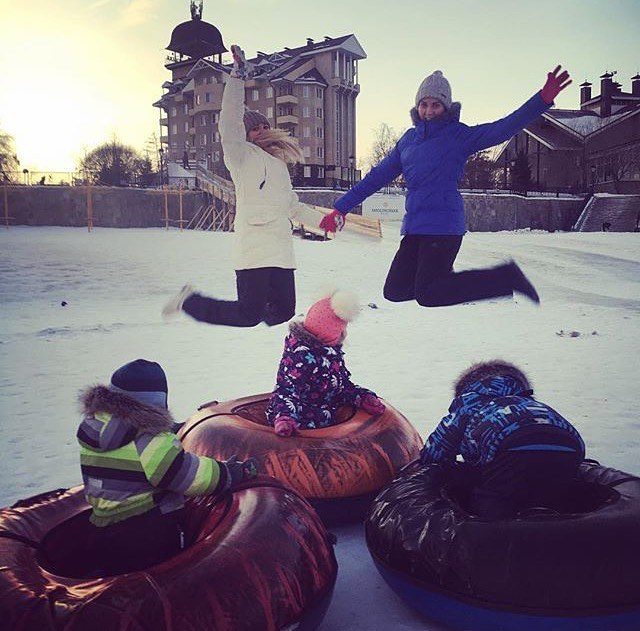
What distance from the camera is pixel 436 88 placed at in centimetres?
363

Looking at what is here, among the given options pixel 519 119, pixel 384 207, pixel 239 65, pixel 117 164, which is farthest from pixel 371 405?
pixel 117 164

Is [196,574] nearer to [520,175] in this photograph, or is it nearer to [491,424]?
[491,424]

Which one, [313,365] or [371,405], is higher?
[313,365]

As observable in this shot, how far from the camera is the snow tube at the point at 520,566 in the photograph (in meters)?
2.33

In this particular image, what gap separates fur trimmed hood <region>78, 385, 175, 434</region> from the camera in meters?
2.32

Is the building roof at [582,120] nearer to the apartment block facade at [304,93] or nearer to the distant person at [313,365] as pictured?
the apartment block facade at [304,93]

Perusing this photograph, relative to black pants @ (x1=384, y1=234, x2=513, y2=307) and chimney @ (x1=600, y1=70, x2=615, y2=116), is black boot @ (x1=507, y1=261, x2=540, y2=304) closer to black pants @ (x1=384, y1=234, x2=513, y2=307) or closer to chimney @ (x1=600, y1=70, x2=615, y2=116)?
black pants @ (x1=384, y1=234, x2=513, y2=307)

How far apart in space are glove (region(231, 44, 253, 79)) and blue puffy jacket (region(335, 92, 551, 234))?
0.89 m

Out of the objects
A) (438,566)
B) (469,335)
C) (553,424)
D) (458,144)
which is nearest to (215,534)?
(438,566)

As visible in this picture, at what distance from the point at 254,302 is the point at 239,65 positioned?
1289 mm

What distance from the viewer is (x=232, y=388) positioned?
642 cm

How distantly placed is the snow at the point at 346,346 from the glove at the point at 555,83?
233 cm

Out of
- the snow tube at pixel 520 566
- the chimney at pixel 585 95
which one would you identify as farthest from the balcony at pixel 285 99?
the chimney at pixel 585 95

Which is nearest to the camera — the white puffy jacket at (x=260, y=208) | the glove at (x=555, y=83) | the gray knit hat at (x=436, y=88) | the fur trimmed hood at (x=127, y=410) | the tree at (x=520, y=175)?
the fur trimmed hood at (x=127, y=410)
